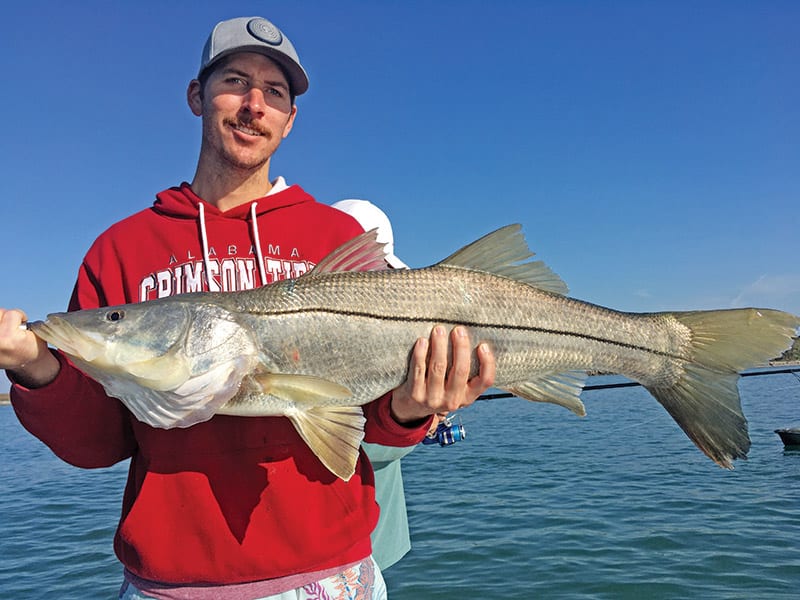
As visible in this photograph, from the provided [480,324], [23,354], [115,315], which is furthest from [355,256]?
[23,354]

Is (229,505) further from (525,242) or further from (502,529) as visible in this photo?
(502,529)

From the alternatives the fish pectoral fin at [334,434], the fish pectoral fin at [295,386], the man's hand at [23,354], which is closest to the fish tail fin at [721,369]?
the fish pectoral fin at [334,434]

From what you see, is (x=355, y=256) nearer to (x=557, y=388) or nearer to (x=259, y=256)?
(x=259, y=256)

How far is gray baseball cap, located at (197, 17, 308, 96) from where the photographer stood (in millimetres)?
2875

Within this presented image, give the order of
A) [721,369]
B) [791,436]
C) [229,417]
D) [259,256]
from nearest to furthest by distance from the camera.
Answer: [229,417]
[259,256]
[721,369]
[791,436]

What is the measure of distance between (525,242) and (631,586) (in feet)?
23.2

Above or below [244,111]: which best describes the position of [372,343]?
below

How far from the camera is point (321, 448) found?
7.81ft

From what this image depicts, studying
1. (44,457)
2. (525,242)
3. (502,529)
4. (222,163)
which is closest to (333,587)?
(525,242)

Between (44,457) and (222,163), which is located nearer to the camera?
(222,163)

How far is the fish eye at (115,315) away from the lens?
2438mm

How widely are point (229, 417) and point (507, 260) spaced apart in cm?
141

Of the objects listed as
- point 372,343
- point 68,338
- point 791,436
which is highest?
point 68,338

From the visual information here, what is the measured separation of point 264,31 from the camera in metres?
2.94
